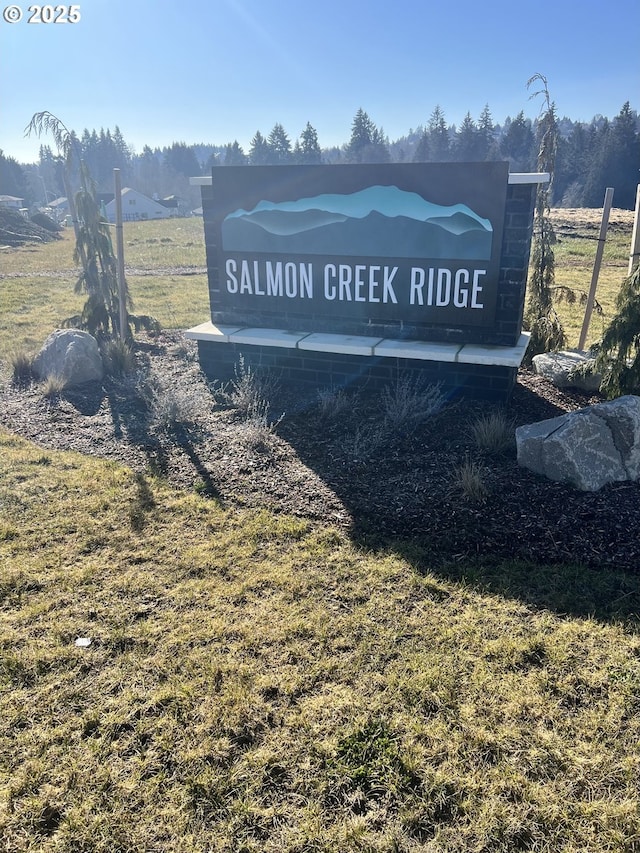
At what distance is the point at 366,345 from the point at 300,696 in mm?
4623

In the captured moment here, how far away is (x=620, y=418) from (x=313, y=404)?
343cm

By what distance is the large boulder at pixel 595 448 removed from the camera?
4.81 m

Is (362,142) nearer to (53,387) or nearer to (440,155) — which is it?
(440,155)

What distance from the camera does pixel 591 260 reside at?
73.3ft

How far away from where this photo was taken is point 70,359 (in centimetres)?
818

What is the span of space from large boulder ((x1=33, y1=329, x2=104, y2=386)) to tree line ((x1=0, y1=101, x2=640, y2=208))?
24758 millimetres

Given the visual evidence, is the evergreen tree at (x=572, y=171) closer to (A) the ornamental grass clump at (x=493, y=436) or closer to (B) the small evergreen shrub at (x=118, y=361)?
(B) the small evergreen shrub at (x=118, y=361)

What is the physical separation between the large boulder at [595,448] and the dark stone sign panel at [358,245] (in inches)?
85.1

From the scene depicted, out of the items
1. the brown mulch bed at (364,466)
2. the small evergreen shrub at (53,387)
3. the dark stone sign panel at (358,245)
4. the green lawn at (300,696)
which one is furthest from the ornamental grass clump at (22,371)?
the green lawn at (300,696)

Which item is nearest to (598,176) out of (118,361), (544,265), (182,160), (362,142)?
(362,142)

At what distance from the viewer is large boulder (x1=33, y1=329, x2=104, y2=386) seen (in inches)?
321

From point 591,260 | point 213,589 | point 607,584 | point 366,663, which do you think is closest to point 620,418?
point 607,584

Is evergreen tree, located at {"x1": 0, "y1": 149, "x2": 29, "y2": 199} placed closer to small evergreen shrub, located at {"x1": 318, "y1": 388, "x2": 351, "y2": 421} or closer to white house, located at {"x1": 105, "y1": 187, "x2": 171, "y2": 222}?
white house, located at {"x1": 105, "y1": 187, "x2": 171, "y2": 222}

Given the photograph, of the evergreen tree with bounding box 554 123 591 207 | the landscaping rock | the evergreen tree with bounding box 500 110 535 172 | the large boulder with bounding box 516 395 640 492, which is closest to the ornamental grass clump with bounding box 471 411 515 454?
the large boulder with bounding box 516 395 640 492
